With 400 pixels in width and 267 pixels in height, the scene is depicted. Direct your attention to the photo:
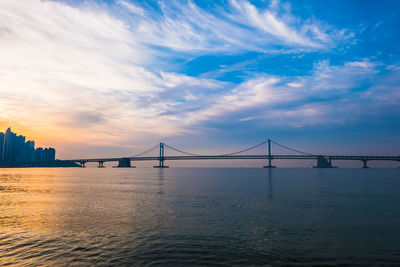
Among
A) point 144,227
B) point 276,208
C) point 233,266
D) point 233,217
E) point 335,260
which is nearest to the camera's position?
point 233,266

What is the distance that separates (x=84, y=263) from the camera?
28.6ft

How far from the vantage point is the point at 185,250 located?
1005cm

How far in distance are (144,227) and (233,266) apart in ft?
22.0

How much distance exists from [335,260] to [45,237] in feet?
41.0

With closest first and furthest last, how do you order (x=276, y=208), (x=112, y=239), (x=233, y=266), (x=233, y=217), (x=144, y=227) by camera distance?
(x=233, y=266) < (x=112, y=239) < (x=144, y=227) < (x=233, y=217) < (x=276, y=208)

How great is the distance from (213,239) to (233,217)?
16.5 feet

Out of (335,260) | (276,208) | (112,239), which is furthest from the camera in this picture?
(276,208)

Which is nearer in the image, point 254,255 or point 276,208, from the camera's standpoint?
point 254,255

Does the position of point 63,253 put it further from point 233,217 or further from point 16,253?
point 233,217

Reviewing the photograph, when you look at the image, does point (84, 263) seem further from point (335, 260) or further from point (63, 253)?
point (335, 260)

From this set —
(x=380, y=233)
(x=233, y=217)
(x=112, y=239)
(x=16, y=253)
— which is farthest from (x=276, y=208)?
(x=16, y=253)

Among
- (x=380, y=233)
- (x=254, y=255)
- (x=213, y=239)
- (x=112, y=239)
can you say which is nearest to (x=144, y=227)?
(x=112, y=239)

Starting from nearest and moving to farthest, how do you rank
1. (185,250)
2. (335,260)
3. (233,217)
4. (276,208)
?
1. (335,260)
2. (185,250)
3. (233,217)
4. (276,208)

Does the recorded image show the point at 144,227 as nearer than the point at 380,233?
No
